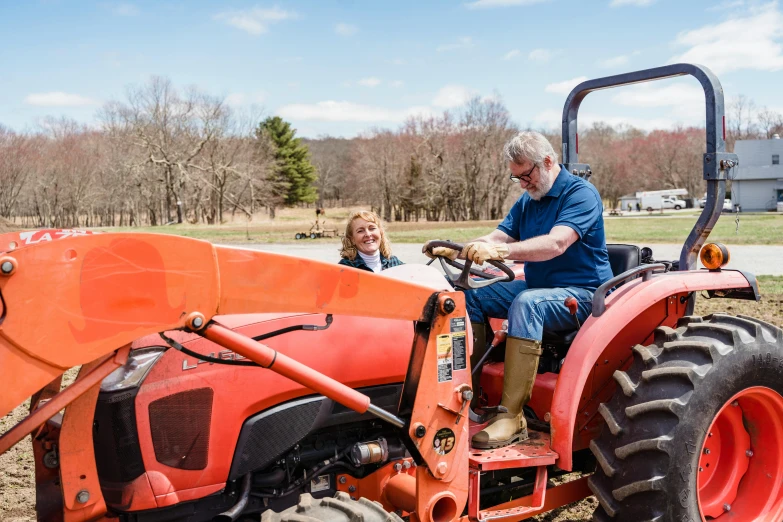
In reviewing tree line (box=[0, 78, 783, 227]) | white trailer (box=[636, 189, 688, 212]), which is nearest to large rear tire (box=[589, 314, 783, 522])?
tree line (box=[0, 78, 783, 227])

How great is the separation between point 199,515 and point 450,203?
55832 mm

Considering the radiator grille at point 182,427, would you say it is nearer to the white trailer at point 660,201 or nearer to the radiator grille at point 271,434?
the radiator grille at point 271,434

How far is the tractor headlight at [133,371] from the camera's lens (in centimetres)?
254

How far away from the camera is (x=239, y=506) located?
8.59 ft

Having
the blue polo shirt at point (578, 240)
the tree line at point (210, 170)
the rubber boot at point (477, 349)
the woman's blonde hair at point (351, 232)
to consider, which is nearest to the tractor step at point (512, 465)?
the rubber boot at point (477, 349)

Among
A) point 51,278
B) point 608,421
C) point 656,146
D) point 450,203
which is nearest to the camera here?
point 51,278

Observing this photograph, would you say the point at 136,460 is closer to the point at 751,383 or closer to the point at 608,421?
the point at 608,421

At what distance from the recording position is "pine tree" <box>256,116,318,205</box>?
241 feet

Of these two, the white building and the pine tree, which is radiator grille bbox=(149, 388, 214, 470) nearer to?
the white building

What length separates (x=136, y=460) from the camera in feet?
8.27

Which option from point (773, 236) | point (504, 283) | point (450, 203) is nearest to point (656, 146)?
point (450, 203)

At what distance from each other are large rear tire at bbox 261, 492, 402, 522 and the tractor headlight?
0.69 meters

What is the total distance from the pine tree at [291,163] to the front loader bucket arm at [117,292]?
232 ft

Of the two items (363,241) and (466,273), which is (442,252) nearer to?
(466,273)
